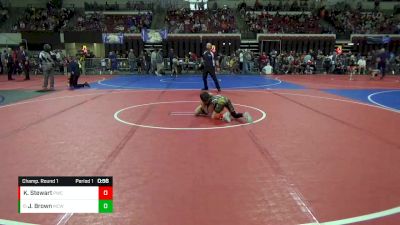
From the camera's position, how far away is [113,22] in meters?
31.8

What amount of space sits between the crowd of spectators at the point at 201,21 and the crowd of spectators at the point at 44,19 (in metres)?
9.29

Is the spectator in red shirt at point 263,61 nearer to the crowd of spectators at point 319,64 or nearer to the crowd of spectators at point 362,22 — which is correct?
the crowd of spectators at point 319,64

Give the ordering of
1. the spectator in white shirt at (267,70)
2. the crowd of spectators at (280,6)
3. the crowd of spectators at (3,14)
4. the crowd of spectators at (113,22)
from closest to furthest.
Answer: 1. the spectator in white shirt at (267,70)
2. the crowd of spectators at (113,22)
3. the crowd of spectators at (3,14)
4. the crowd of spectators at (280,6)

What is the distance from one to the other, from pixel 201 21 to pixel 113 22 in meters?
7.80

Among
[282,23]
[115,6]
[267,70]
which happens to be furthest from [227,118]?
[115,6]

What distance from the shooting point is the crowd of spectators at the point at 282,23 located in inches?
1227

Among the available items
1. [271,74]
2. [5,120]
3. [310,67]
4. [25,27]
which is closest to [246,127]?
[5,120]

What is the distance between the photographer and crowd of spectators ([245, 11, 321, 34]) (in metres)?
31.2

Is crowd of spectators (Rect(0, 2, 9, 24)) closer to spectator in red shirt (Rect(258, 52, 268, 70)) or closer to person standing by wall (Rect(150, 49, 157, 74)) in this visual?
person standing by wall (Rect(150, 49, 157, 74))

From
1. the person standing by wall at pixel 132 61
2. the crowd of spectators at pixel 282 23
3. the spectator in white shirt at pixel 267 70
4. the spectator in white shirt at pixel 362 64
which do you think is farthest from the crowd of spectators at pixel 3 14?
the spectator in white shirt at pixel 362 64

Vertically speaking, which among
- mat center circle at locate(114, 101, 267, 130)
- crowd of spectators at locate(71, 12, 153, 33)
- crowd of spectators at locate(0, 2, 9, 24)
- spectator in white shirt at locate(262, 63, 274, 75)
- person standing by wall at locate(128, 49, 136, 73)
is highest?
crowd of spectators at locate(0, 2, 9, 24)

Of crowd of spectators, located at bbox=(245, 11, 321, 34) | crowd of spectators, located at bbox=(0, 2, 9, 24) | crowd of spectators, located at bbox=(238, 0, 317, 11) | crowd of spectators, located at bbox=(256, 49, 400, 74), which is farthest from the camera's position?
crowd of spectators, located at bbox=(238, 0, 317, 11)
